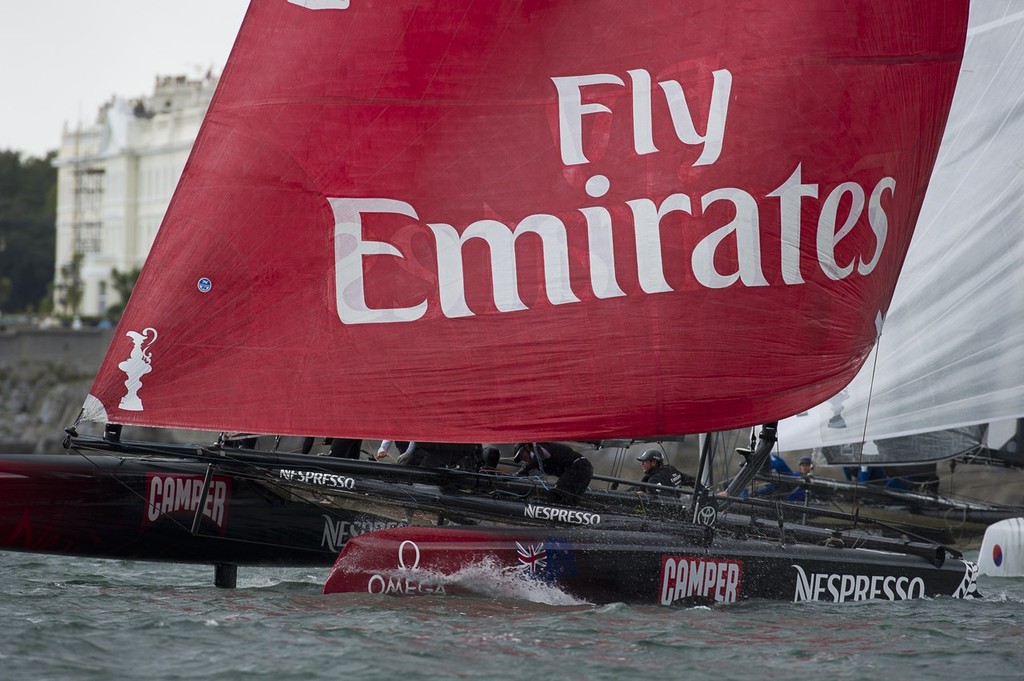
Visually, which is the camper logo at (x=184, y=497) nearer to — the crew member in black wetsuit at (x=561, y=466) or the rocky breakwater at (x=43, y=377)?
the crew member in black wetsuit at (x=561, y=466)

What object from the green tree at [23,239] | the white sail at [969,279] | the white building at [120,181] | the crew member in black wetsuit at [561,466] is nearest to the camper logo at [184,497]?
the crew member in black wetsuit at [561,466]

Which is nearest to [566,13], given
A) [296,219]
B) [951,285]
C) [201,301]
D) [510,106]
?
[510,106]

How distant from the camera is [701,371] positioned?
34.7ft

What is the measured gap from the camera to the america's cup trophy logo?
10328 millimetres

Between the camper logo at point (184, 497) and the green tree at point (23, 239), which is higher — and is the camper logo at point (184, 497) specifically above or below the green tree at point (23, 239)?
below

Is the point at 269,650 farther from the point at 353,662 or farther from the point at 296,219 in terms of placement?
the point at 296,219

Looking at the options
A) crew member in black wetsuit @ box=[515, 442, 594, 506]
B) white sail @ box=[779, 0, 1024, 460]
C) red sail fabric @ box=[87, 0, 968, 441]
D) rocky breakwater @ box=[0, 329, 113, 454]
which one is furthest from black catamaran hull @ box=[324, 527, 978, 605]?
rocky breakwater @ box=[0, 329, 113, 454]

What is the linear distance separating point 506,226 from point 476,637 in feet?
10.0

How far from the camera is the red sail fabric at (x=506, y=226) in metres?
10.4

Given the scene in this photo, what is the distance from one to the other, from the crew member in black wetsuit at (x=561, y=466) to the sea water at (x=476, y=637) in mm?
1744

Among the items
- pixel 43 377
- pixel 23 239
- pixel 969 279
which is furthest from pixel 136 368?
pixel 23 239

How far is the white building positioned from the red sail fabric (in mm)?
59737

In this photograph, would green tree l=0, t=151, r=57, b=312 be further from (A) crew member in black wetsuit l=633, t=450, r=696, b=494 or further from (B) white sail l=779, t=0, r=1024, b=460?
(B) white sail l=779, t=0, r=1024, b=460

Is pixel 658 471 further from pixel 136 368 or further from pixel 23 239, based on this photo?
pixel 23 239
